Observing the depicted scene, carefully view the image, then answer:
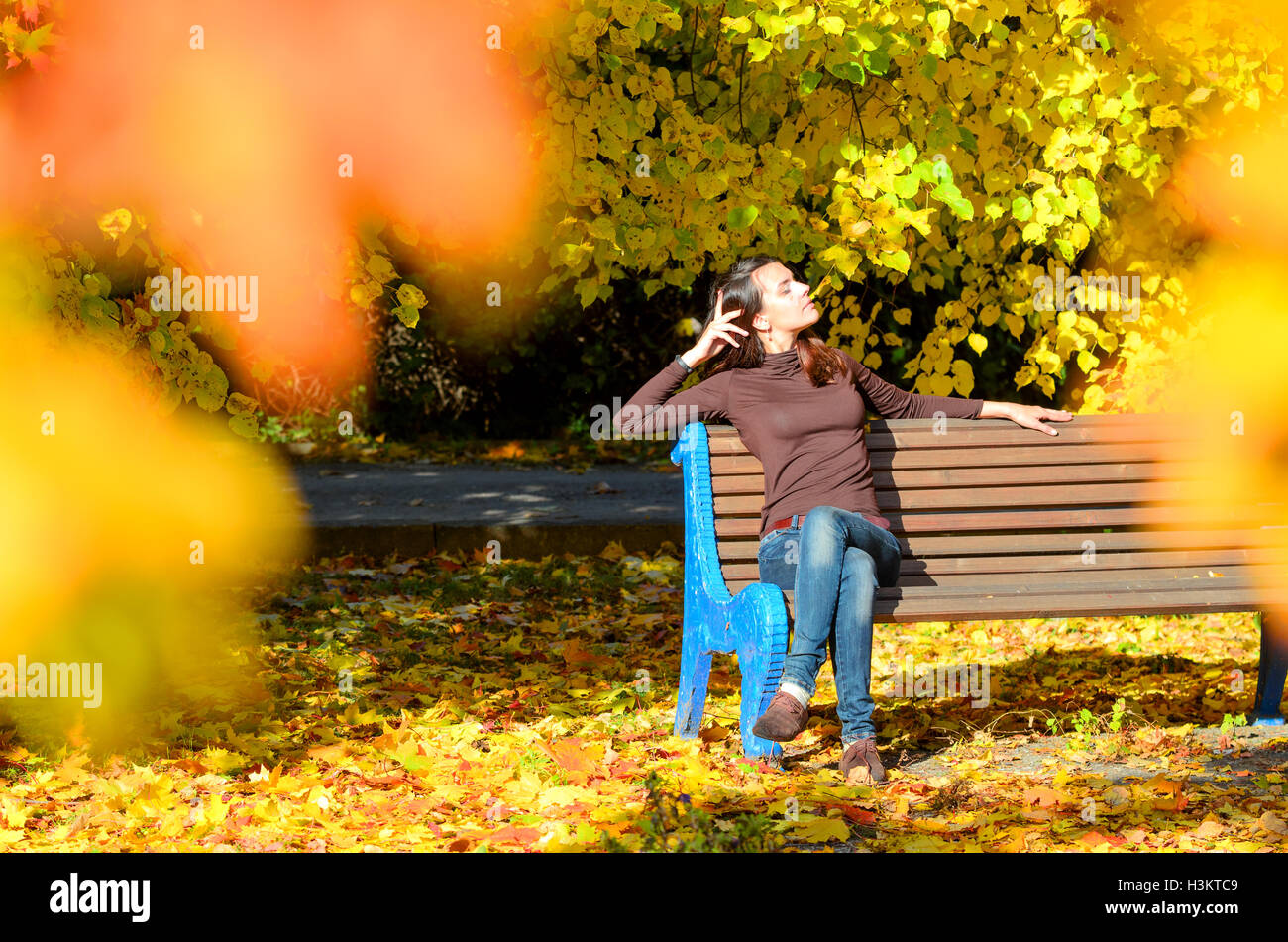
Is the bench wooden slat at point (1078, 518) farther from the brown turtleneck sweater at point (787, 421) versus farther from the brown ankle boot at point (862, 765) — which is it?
the brown ankle boot at point (862, 765)

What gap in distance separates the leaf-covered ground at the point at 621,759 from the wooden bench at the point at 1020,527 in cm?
40

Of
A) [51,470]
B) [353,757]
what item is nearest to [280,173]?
[51,470]

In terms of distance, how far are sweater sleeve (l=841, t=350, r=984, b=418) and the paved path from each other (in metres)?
3.61

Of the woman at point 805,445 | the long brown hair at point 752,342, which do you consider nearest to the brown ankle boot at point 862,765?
the woman at point 805,445

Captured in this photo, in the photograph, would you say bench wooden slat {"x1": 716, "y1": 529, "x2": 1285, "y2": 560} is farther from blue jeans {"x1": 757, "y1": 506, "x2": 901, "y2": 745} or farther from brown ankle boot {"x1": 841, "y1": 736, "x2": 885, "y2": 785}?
brown ankle boot {"x1": 841, "y1": 736, "x2": 885, "y2": 785}

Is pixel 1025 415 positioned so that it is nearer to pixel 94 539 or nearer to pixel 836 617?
pixel 836 617

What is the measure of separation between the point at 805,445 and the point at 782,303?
0.42 metres

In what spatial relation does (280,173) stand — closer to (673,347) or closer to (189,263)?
(189,263)

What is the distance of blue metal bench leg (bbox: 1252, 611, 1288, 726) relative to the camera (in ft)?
13.9

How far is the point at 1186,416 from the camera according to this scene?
4.38m

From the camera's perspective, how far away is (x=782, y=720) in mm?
3551

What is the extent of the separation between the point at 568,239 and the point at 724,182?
490mm

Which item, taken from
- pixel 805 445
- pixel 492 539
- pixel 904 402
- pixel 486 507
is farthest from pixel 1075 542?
pixel 486 507

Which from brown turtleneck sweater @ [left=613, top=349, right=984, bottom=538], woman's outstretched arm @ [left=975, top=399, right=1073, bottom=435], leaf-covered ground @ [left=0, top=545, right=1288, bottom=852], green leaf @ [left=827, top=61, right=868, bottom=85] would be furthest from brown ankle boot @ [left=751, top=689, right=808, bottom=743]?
green leaf @ [left=827, top=61, right=868, bottom=85]
